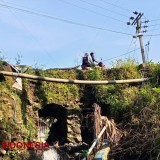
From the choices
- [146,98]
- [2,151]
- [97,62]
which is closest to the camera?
[2,151]

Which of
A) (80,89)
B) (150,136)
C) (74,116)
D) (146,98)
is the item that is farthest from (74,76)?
(150,136)

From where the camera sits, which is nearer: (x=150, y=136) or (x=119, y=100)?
(x=150, y=136)

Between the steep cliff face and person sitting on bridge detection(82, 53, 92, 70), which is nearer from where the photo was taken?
the steep cliff face

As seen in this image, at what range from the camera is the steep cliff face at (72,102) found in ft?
37.3

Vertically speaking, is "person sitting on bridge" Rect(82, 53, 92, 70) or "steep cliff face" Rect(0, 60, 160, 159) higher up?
"person sitting on bridge" Rect(82, 53, 92, 70)

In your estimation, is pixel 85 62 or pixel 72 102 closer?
pixel 72 102

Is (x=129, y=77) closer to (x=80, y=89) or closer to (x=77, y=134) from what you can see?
(x=80, y=89)

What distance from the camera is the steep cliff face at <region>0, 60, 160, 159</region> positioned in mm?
11367

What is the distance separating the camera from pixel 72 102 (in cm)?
1293

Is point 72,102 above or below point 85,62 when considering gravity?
below

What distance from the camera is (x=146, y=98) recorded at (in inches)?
479

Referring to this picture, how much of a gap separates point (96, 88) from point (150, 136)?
292cm

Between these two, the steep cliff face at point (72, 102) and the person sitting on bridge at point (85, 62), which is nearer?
the steep cliff face at point (72, 102)

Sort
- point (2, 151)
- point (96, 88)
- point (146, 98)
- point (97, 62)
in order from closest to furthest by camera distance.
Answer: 1. point (2, 151)
2. point (146, 98)
3. point (96, 88)
4. point (97, 62)
